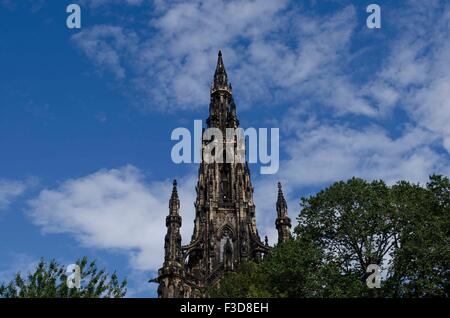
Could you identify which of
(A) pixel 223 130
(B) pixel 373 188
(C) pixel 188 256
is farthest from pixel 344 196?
(A) pixel 223 130

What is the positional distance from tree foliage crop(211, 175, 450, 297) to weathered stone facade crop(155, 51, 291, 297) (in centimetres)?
2201

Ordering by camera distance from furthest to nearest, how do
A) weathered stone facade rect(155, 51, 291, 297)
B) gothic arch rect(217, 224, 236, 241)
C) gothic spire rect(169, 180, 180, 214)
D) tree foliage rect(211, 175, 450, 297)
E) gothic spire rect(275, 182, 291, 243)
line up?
gothic arch rect(217, 224, 236, 241), gothic spire rect(275, 182, 291, 243), weathered stone facade rect(155, 51, 291, 297), gothic spire rect(169, 180, 180, 214), tree foliage rect(211, 175, 450, 297)

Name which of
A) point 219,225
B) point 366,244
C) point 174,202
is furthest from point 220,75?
point 366,244

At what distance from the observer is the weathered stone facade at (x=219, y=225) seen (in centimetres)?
5392

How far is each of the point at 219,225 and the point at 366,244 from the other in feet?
119

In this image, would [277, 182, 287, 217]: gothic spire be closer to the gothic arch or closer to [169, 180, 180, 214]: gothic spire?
the gothic arch

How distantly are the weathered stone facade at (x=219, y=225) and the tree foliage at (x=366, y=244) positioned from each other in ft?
72.2

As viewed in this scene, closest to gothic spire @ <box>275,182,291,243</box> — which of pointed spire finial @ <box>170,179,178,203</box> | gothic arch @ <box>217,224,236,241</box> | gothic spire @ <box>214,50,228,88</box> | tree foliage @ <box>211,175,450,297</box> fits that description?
gothic arch @ <box>217,224,236,241</box>

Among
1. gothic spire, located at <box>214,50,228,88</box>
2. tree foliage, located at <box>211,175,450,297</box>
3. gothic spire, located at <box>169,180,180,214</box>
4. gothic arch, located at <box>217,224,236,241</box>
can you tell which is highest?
gothic spire, located at <box>214,50,228,88</box>

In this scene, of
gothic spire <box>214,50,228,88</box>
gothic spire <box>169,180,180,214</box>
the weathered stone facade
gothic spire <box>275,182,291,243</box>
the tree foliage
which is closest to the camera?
the tree foliage

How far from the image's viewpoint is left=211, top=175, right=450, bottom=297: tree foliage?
23.6 meters

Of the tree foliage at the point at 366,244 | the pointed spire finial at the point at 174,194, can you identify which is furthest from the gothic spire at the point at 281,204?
the tree foliage at the point at 366,244
